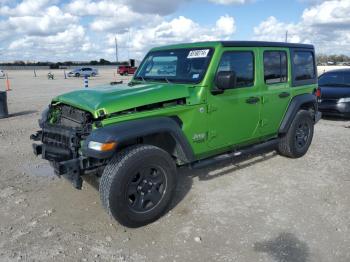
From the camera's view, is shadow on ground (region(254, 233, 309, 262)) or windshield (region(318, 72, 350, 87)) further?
→ windshield (region(318, 72, 350, 87))

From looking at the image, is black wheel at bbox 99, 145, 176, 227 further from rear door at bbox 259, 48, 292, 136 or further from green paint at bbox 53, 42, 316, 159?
rear door at bbox 259, 48, 292, 136

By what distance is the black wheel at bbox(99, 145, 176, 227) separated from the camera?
3.56m

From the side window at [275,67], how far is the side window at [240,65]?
375 mm

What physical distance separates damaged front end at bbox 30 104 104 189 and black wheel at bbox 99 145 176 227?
0.96ft

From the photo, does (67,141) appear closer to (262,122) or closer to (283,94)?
(262,122)

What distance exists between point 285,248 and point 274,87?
2772 millimetres

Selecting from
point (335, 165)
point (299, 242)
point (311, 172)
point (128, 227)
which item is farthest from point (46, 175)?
point (335, 165)

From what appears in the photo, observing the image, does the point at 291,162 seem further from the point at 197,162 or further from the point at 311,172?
the point at 197,162

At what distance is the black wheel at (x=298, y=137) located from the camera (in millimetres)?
5926

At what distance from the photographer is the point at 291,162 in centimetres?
603

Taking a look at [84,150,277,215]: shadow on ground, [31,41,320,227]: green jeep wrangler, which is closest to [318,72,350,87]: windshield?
[84,150,277,215]: shadow on ground

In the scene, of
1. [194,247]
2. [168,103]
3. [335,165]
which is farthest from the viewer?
[335,165]

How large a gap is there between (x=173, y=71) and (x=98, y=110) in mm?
1484

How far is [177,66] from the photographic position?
4.72m
